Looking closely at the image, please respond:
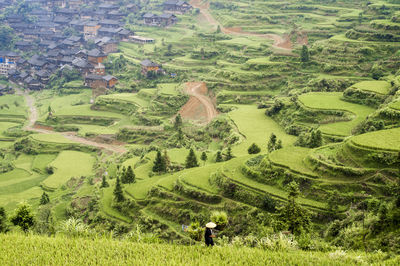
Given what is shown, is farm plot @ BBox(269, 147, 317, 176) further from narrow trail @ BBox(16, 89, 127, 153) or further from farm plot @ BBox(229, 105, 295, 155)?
narrow trail @ BBox(16, 89, 127, 153)

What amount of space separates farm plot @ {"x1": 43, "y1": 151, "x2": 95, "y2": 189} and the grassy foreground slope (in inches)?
1075

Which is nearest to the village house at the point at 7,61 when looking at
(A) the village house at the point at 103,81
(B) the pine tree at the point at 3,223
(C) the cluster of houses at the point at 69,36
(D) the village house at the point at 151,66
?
(C) the cluster of houses at the point at 69,36

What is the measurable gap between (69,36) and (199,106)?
2276 inches

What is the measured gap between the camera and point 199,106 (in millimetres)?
52062

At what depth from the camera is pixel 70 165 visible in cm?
4397

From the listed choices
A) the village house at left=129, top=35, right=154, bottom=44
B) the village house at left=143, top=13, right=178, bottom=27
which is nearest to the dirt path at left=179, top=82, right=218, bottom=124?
the village house at left=129, top=35, right=154, bottom=44

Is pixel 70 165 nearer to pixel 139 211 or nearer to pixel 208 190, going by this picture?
pixel 139 211

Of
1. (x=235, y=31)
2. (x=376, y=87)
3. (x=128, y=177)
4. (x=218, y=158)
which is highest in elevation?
(x=235, y=31)

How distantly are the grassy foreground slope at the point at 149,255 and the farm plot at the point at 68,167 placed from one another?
89.6 feet

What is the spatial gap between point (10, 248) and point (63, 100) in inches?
2227

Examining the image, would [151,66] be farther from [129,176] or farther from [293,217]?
[293,217]

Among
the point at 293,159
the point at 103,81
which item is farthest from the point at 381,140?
the point at 103,81

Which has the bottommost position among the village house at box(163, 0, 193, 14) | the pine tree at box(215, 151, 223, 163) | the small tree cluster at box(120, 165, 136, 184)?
the small tree cluster at box(120, 165, 136, 184)

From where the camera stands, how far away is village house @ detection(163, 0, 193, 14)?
92.8 meters
